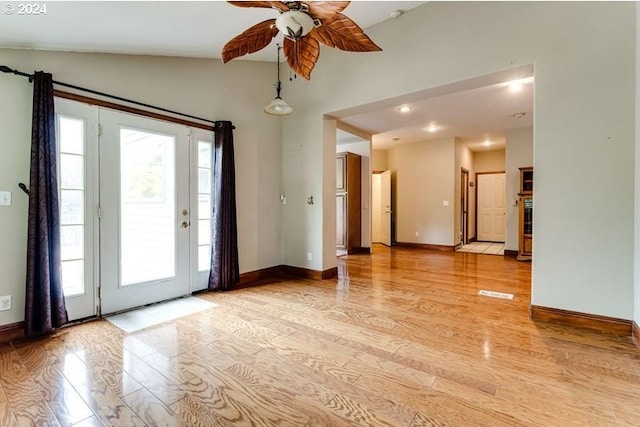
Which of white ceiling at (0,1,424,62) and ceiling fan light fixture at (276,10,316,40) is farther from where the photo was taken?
white ceiling at (0,1,424,62)

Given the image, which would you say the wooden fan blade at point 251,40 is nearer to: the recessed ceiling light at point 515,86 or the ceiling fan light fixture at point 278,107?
the ceiling fan light fixture at point 278,107

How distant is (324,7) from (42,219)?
279 centimetres

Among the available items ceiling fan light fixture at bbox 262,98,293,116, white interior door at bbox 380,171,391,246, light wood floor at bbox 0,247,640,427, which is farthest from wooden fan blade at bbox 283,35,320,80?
white interior door at bbox 380,171,391,246

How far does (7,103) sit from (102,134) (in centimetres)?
66

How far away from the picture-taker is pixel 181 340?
8.06ft

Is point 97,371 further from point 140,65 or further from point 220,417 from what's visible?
point 140,65

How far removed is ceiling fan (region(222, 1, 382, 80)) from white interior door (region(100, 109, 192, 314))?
1612mm

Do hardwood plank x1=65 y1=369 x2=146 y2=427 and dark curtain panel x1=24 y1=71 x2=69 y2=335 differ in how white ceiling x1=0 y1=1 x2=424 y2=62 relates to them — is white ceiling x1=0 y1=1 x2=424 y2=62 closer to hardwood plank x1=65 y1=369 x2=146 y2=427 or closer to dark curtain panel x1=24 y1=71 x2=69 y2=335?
dark curtain panel x1=24 y1=71 x2=69 y2=335

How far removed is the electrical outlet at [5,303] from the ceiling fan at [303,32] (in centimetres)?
270

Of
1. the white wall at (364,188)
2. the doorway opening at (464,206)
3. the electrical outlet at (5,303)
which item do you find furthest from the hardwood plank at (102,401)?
the doorway opening at (464,206)

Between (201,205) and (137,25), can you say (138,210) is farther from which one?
(137,25)

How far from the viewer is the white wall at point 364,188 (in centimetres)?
686

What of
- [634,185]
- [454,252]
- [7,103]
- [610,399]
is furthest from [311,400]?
[454,252]

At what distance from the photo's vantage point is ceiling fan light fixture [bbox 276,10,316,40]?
1.85 meters
